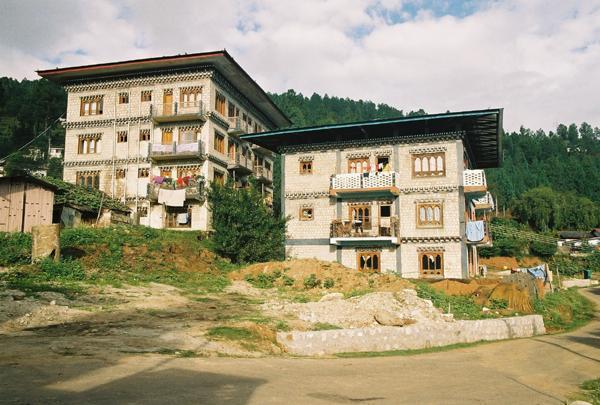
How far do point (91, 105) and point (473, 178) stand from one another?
3339 cm

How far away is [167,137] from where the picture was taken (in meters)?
43.1

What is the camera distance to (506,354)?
16.8 m

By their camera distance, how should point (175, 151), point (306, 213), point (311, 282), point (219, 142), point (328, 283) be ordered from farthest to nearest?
point (219, 142) → point (175, 151) → point (306, 213) → point (311, 282) → point (328, 283)

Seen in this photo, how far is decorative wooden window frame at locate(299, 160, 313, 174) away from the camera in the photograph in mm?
35844

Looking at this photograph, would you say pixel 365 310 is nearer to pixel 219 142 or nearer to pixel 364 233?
pixel 364 233

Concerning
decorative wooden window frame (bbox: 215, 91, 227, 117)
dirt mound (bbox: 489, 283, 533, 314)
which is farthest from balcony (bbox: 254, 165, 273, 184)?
dirt mound (bbox: 489, 283, 533, 314)

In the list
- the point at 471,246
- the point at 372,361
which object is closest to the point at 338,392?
the point at 372,361

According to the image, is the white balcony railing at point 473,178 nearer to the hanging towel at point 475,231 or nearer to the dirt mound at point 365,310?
the hanging towel at point 475,231

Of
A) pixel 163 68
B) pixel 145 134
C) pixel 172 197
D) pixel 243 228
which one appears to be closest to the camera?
pixel 243 228

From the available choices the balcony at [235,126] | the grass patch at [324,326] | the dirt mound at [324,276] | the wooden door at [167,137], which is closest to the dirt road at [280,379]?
the grass patch at [324,326]

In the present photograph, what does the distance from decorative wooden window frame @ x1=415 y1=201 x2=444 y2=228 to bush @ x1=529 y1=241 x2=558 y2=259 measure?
3817cm

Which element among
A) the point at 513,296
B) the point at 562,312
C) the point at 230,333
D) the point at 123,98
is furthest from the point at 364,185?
the point at 123,98

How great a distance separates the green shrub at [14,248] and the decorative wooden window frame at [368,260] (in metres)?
19.6

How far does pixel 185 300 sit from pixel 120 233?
39.3 feet
